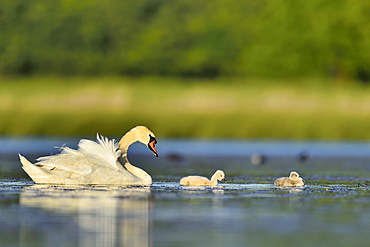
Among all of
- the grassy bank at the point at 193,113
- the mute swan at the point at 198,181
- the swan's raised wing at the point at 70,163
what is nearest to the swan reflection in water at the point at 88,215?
the swan's raised wing at the point at 70,163

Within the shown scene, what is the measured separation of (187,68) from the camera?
78500mm

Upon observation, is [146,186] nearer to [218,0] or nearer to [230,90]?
[230,90]

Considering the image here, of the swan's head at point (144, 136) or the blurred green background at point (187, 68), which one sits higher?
the blurred green background at point (187, 68)

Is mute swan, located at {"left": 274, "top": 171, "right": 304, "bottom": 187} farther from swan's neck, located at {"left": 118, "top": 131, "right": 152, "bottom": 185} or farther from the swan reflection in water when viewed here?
the swan reflection in water

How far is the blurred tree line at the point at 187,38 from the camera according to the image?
62.9 m

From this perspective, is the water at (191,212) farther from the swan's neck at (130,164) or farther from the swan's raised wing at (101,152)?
the swan's raised wing at (101,152)

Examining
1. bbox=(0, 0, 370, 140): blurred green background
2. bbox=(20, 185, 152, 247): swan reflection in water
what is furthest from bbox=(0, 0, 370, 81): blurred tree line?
bbox=(20, 185, 152, 247): swan reflection in water

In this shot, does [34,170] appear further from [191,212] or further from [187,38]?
[187,38]

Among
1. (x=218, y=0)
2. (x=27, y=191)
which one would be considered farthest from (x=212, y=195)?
(x=218, y=0)

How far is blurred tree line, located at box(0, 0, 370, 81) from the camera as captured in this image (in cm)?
6294

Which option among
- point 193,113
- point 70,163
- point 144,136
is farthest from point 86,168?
point 193,113

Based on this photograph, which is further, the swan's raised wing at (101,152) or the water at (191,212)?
the swan's raised wing at (101,152)

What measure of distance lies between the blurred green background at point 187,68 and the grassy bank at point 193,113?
0.05m

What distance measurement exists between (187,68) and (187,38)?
5.03 meters
